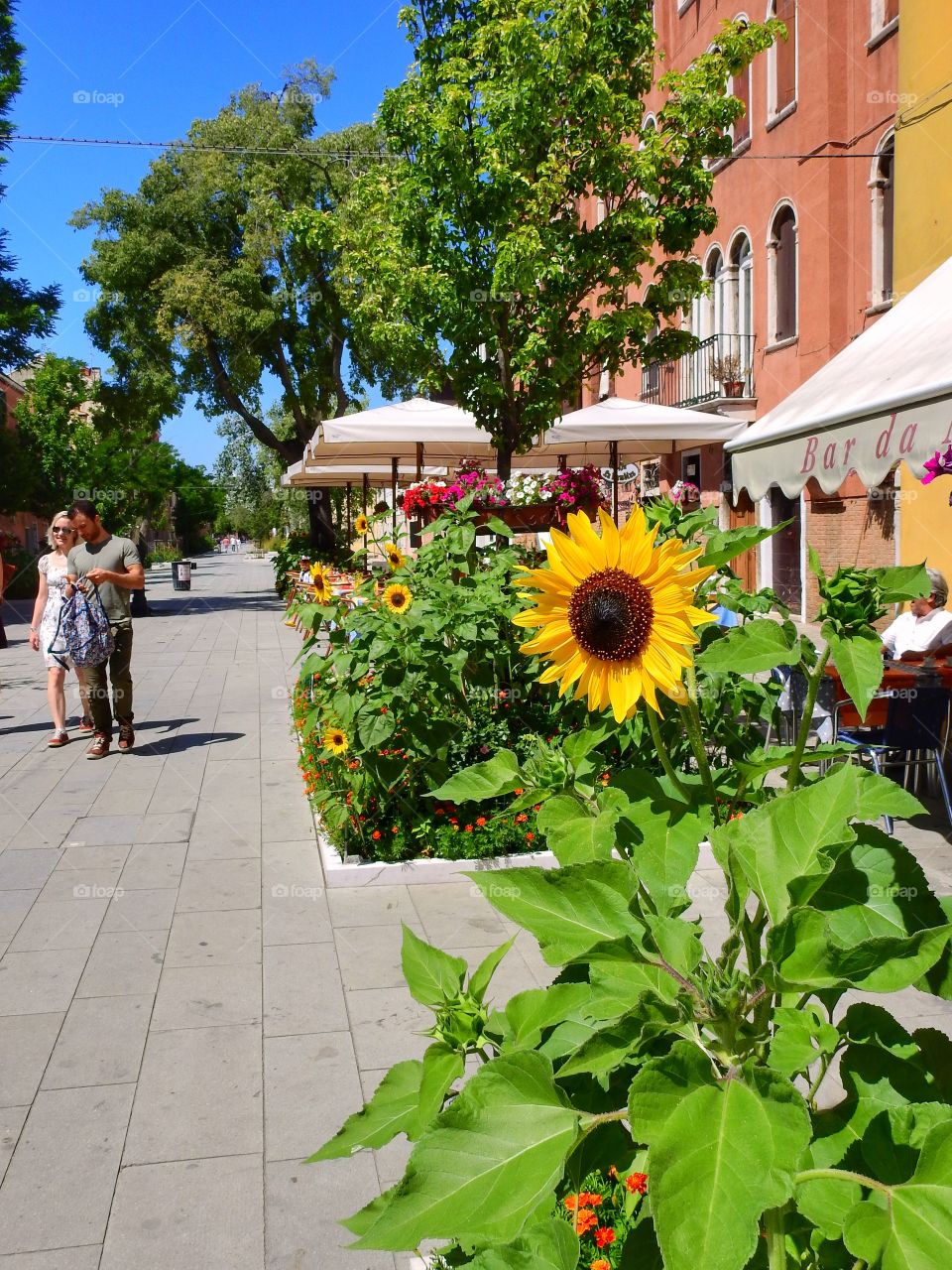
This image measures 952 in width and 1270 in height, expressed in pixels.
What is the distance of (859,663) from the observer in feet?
4.11

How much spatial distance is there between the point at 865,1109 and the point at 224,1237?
2.27 meters

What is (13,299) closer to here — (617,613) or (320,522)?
(320,522)

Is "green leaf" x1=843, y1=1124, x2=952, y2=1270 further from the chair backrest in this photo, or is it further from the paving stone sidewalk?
the chair backrest

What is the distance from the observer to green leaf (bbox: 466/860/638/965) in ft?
3.72

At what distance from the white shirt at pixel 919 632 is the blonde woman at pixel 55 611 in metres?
6.36

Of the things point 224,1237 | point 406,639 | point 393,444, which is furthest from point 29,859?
point 393,444

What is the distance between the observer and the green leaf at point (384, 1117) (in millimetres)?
1315

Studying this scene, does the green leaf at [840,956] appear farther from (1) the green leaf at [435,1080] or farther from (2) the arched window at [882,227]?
(2) the arched window at [882,227]

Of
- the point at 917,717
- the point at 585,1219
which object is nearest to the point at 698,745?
the point at 585,1219

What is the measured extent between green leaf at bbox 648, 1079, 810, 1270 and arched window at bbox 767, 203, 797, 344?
2050 cm

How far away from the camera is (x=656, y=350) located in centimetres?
1209

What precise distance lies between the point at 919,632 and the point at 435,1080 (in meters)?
7.77

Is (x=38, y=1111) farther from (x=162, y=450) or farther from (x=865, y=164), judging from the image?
(x=162, y=450)

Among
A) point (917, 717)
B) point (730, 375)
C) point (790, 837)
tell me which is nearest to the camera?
point (790, 837)
